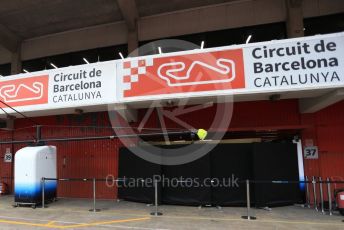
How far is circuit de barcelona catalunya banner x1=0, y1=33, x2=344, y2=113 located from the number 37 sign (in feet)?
11.1

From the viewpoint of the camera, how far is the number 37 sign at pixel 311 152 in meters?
10.5

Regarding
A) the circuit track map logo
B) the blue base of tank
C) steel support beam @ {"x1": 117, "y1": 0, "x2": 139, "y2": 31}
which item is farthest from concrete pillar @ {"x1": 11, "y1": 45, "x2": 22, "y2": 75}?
the circuit track map logo

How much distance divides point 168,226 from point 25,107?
6.85m

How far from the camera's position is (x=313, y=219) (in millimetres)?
8086

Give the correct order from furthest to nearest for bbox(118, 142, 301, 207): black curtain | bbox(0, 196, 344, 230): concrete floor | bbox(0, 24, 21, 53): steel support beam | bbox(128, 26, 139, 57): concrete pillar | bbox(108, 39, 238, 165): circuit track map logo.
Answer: bbox(0, 24, 21, 53): steel support beam, bbox(128, 26, 139, 57): concrete pillar, bbox(118, 142, 301, 207): black curtain, bbox(108, 39, 238, 165): circuit track map logo, bbox(0, 196, 344, 230): concrete floor

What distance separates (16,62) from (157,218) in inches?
478

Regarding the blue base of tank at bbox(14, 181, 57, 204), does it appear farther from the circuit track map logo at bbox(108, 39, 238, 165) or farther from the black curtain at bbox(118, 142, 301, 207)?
the circuit track map logo at bbox(108, 39, 238, 165)

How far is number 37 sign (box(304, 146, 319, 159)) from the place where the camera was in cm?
1053

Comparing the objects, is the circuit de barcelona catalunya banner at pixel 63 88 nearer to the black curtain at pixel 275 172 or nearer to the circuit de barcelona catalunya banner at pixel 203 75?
the circuit de barcelona catalunya banner at pixel 203 75

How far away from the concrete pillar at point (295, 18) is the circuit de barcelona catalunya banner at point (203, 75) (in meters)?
3.50

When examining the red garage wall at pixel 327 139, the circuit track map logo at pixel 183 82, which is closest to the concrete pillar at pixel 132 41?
the circuit track map logo at pixel 183 82

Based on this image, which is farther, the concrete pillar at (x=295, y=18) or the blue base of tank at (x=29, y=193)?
the concrete pillar at (x=295, y=18)

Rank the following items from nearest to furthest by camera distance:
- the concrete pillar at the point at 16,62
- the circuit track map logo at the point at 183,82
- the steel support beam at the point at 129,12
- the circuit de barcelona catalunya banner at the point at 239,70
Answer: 1. the circuit de barcelona catalunya banner at the point at 239,70
2. the circuit track map logo at the point at 183,82
3. the steel support beam at the point at 129,12
4. the concrete pillar at the point at 16,62

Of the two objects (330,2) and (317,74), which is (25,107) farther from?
(330,2)
